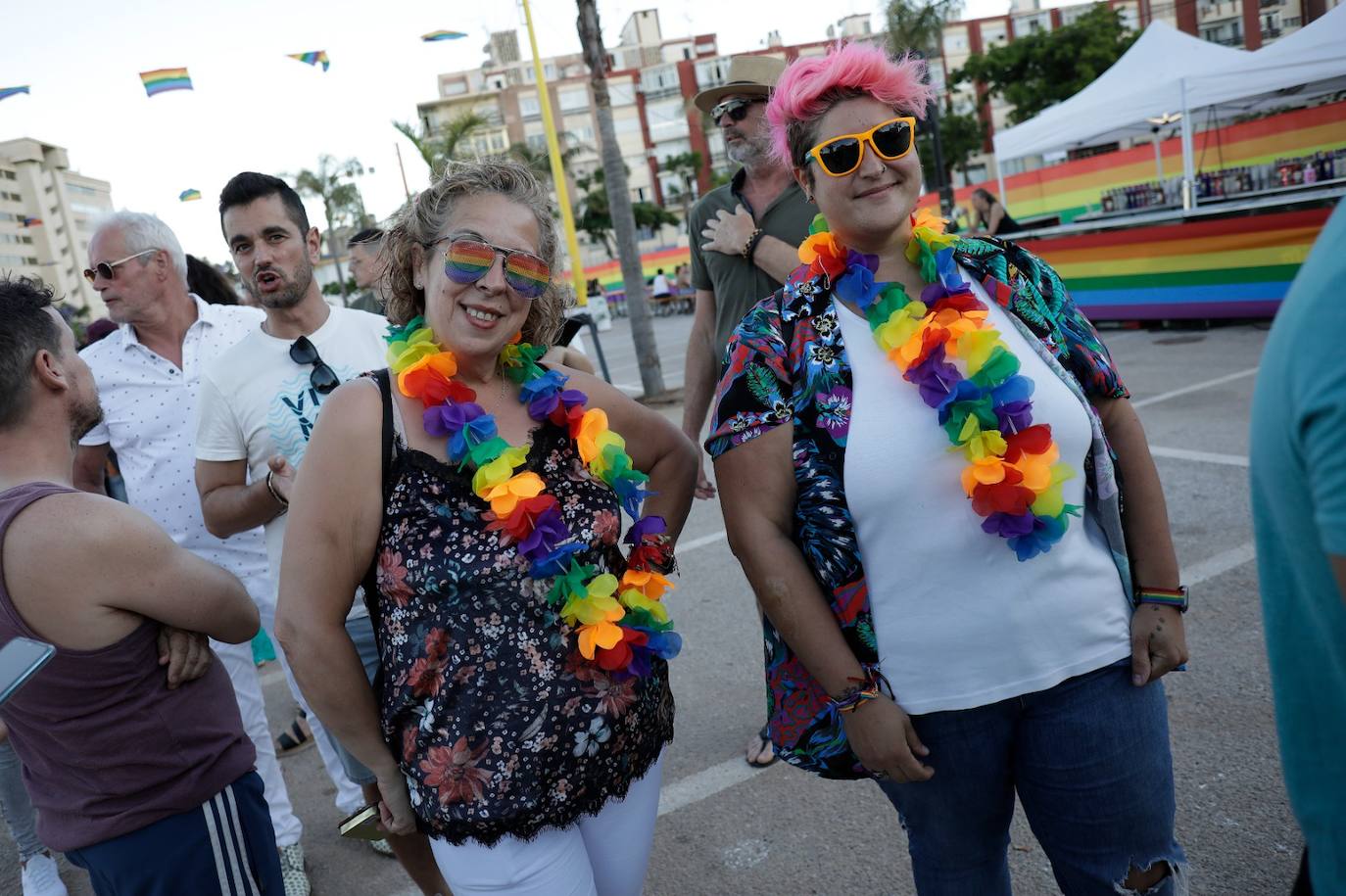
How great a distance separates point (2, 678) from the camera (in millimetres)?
1415

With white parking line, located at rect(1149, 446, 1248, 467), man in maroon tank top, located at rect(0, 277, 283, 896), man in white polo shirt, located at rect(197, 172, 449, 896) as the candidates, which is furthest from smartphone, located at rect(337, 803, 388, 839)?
white parking line, located at rect(1149, 446, 1248, 467)

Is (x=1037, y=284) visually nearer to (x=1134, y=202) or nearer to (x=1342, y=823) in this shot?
(x=1342, y=823)

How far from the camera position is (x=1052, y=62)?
35125mm

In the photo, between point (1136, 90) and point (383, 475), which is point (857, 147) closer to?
point (383, 475)

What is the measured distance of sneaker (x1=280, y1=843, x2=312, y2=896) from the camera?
3217 mm

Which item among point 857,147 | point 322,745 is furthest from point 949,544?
point 322,745

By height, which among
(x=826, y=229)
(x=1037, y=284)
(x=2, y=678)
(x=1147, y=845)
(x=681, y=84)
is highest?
(x=681, y=84)

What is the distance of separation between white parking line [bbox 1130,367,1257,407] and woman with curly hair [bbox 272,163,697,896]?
6712 mm

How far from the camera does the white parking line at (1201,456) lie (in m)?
5.77

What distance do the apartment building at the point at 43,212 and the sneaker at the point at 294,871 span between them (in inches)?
3469

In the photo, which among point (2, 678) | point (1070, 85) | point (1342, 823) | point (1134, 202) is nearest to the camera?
point (1342, 823)

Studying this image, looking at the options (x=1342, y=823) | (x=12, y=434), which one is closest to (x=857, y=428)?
(x=1342, y=823)

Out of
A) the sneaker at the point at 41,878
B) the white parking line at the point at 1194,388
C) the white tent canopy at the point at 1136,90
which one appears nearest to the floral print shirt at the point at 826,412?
the sneaker at the point at 41,878

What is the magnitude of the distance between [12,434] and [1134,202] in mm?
17054
